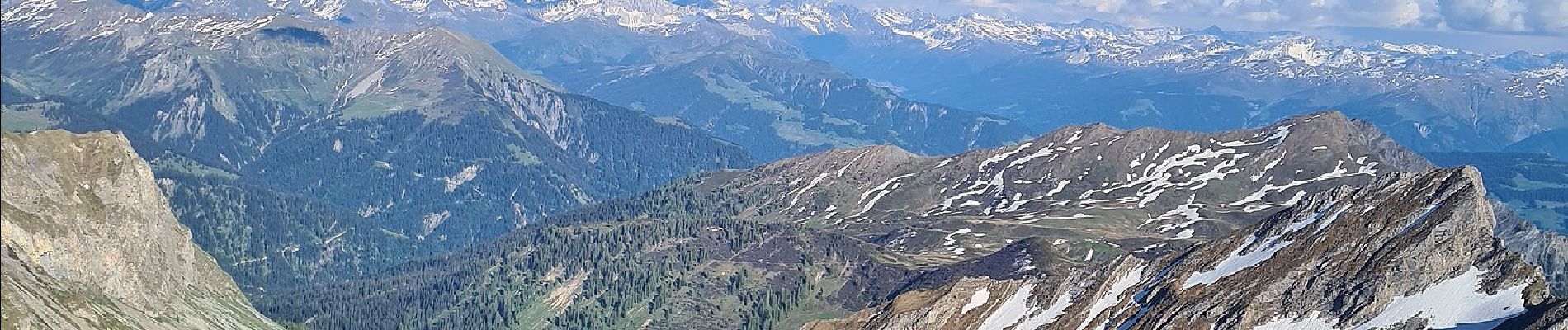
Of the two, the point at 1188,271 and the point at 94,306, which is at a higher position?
the point at 1188,271

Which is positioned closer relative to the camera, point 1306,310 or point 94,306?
point 1306,310

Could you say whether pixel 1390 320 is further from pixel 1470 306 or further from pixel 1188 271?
pixel 1188 271

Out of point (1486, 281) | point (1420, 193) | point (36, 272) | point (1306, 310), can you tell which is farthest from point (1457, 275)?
point (36, 272)

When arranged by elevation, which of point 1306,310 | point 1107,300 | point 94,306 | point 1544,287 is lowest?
point 94,306

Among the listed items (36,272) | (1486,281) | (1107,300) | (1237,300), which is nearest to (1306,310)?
(1237,300)

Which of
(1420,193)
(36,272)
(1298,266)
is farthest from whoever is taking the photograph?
(36,272)

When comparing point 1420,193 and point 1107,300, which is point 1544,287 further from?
point 1107,300

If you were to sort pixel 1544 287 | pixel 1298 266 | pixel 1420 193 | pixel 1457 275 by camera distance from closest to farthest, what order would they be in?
pixel 1544 287 < pixel 1457 275 < pixel 1298 266 < pixel 1420 193
